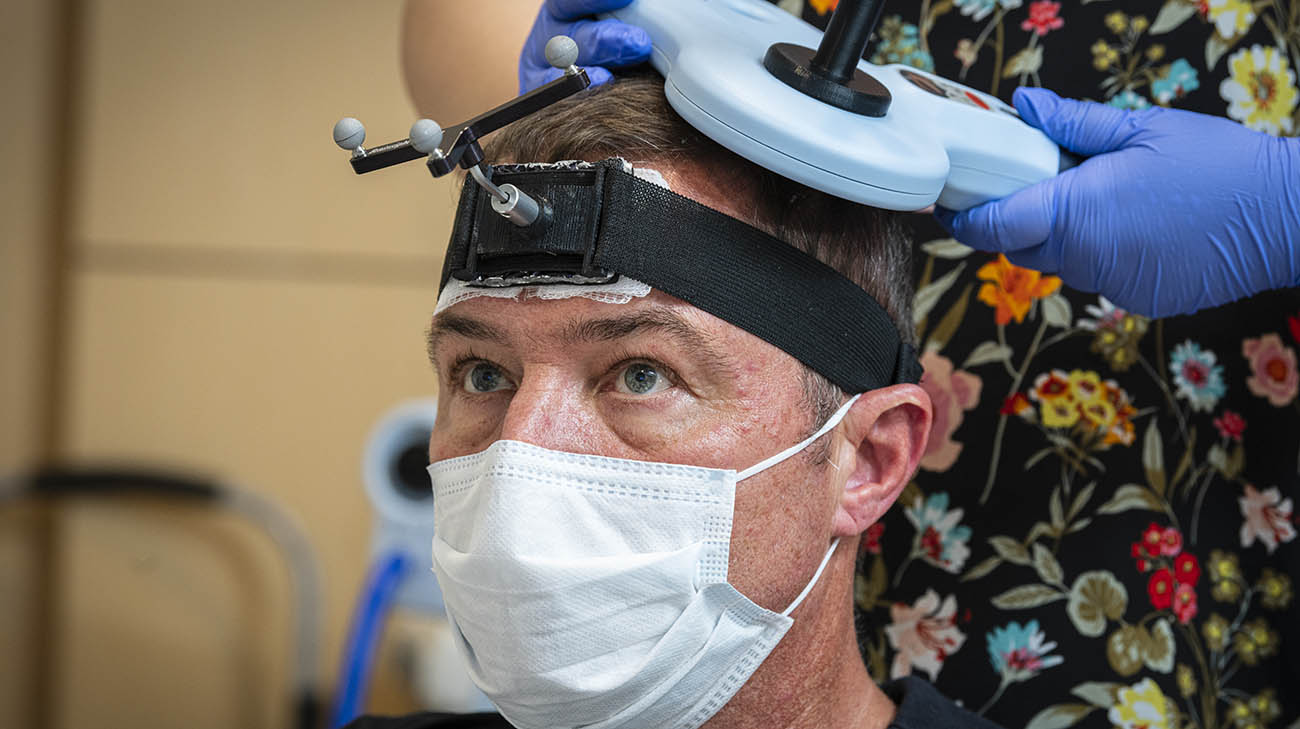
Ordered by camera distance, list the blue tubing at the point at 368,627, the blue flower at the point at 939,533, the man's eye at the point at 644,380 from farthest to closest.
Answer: the blue tubing at the point at 368,627
the blue flower at the point at 939,533
the man's eye at the point at 644,380

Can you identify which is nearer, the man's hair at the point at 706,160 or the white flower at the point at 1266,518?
the man's hair at the point at 706,160

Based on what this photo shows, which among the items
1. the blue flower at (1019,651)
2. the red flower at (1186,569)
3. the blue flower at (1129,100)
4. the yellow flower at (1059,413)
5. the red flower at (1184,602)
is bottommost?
the blue flower at (1019,651)

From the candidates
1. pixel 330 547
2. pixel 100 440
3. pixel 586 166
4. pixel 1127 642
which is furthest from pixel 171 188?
pixel 1127 642

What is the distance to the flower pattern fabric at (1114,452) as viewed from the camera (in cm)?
152

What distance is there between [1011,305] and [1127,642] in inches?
17.9

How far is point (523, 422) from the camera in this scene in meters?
1.13

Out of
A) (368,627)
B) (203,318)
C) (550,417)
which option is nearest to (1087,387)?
(550,417)

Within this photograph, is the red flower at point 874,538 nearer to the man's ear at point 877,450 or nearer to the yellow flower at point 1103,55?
the man's ear at point 877,450

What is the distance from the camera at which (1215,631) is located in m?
1.54

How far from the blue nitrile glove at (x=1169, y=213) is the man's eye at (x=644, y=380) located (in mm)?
369

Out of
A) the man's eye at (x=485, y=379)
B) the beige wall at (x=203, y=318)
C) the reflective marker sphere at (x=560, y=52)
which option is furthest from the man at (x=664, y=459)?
the beige wall at (x=203, y=318)

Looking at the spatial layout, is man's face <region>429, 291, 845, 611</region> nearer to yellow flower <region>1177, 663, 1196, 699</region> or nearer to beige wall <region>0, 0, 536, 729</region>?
yellow flower <region>1177, 663, 1196, 699</region>

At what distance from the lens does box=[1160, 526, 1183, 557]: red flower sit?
1.54 metres

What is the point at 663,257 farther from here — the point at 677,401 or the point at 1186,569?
the point at 1186,569
